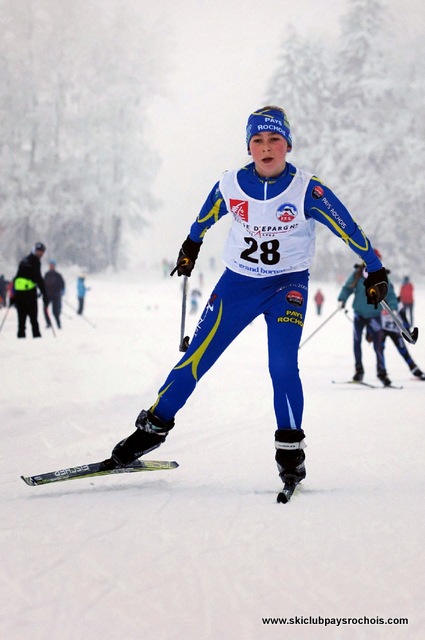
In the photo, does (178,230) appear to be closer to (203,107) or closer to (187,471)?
(203,107)

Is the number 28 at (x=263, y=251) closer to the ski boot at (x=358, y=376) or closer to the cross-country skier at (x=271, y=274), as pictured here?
the cross-country skier at (x=271, y=274)

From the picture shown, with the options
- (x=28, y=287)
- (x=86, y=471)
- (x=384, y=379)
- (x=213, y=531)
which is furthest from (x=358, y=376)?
Result: (x=28, y=287)

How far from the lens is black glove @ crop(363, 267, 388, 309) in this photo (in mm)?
3096

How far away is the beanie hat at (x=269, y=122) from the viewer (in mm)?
3194

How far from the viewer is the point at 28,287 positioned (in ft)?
36.4

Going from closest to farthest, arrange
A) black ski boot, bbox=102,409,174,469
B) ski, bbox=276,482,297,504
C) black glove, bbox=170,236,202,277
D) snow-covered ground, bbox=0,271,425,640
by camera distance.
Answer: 1. snow-covered ground, bbox=0,271,425,640
2. ski, bbox=276,482,297,504
3. black ski boot, bbox=102,409,174,469
4. black glove, bbox=170,236,202,277

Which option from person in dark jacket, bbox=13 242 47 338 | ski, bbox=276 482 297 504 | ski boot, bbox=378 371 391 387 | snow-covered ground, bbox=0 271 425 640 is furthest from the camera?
person in dark jacket, bbox=13 242 47 338

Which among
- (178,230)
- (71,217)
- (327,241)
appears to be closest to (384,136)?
(327,241)

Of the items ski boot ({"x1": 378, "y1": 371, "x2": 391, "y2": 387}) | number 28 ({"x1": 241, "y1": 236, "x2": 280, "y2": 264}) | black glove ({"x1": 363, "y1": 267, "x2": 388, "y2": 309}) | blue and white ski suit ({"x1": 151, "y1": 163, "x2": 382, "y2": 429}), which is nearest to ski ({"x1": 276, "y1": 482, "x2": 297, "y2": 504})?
blue and white ski suit ({"x1": 151, "y1": 163, "x2": 382, "y2": 429})

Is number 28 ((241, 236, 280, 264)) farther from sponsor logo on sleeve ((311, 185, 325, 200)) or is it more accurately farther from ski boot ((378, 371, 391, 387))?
ski boot ((378, 371, 391, 387))

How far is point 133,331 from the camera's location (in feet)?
43.9

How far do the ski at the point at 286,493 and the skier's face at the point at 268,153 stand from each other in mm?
1598

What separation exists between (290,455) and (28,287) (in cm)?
901

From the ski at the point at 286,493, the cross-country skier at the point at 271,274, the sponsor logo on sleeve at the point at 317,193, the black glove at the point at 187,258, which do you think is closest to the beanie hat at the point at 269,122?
the cross-country skier at the point at 271,274
